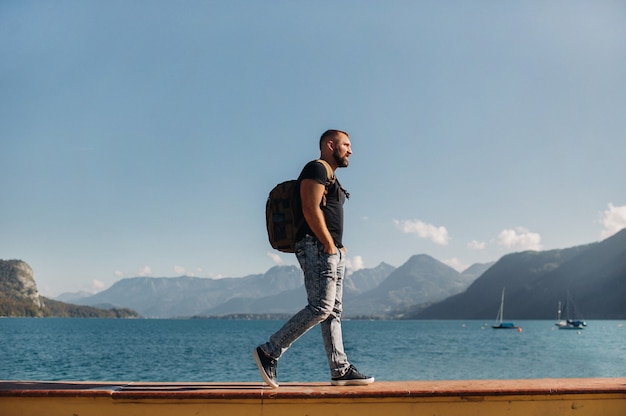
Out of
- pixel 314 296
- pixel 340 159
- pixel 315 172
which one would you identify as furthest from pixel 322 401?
pixel 340 159

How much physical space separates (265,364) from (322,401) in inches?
36.7

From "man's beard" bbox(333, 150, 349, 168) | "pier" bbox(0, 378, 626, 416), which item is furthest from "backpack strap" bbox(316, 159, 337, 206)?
"pier" bbox(0, 378, 626, 416)

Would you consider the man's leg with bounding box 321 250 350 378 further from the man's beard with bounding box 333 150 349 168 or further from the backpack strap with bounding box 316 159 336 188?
the man's beard with bounding box 333 150 349 168

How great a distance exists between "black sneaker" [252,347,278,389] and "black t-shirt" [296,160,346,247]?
1.00m

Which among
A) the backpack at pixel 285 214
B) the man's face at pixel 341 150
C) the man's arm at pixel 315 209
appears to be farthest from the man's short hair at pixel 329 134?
the man's arm at pixel 315 209

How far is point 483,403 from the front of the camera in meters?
4.13

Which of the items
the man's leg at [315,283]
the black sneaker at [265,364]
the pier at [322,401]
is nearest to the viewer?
the pier at [322,401]

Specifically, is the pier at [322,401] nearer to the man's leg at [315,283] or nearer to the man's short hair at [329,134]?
the man's leg at [315,283]

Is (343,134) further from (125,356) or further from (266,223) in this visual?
(125,356)

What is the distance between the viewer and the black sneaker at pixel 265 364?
15.6 feet

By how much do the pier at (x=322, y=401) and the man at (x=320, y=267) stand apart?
2.01ft

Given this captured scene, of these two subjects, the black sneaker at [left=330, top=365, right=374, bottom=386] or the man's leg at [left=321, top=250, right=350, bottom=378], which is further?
the man's leg at [left=321, top=250, right=350, bottom=378]

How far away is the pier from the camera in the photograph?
4.04 metres

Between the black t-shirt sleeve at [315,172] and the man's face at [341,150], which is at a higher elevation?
the man's face at [341,150]
